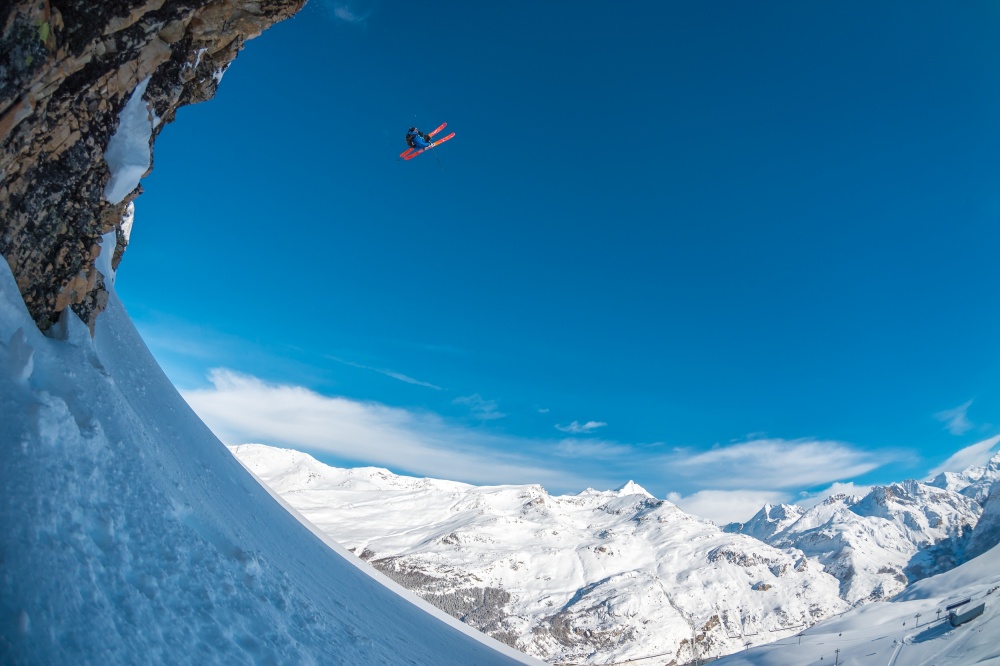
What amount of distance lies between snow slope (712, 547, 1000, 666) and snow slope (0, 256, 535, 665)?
80.4 ft

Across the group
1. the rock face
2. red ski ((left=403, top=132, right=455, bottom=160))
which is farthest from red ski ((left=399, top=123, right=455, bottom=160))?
the rock face

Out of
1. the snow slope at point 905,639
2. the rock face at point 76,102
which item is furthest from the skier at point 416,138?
the snow slope at point 905,639

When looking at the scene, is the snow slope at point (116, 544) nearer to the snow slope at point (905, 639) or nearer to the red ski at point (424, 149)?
the red ski at point (424, 149)

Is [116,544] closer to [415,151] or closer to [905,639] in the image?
[415,151]

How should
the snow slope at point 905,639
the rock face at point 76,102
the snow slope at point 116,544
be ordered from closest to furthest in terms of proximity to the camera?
the snow slope at point 116,544
the rock face at point 76,102
the snow slope at point 905,639

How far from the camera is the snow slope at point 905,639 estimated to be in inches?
921

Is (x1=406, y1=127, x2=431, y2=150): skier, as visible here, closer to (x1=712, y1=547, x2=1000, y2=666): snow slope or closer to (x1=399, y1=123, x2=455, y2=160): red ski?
(x1=399, y1=123, x2=455, y2=160): red ski

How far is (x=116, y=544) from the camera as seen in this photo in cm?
910

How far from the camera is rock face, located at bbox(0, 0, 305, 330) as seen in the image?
389 inches

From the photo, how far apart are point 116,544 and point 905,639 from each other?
38.5m

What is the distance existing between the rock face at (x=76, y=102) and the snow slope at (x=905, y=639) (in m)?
32.2

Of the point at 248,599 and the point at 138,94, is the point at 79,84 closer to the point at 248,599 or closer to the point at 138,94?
the point at 138,94

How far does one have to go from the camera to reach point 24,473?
8.48m

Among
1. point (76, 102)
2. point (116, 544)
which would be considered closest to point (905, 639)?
point (116, 544)
